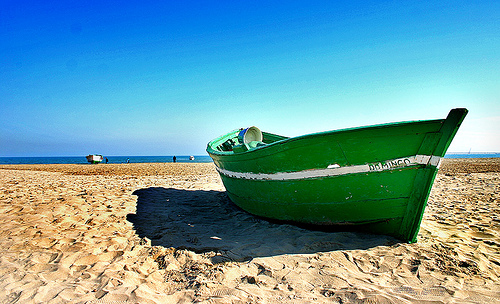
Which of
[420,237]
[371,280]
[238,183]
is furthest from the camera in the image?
[238,183]

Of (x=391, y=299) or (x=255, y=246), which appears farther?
(x=255, y=246)

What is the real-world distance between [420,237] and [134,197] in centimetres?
625

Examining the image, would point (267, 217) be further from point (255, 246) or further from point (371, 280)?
point (371, 280)

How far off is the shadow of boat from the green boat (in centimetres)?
26

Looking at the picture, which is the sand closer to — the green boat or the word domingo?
the green boat

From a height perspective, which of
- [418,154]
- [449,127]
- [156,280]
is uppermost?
[449,127]

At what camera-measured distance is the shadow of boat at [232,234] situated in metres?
3.36

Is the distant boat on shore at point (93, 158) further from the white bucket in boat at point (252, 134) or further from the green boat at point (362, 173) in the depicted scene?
the green boat at point (362, 173)

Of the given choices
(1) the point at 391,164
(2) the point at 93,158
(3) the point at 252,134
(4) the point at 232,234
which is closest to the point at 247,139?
(3) the point at 252,134

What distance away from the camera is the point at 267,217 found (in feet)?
15.4

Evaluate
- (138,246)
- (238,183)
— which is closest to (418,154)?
(238,183)

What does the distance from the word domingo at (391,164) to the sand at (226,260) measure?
1.07 m

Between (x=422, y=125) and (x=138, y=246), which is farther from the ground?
(x=422, y=125)

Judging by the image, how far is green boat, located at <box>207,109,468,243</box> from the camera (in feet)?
9.99
